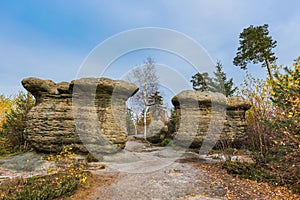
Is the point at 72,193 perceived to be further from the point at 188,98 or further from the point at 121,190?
the point at 188,98

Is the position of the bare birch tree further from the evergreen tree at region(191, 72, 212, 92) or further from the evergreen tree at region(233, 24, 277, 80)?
the evergreen tree at region(233, 24, 277, 80)

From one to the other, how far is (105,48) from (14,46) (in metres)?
5.03

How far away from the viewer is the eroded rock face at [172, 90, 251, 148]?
9656mm

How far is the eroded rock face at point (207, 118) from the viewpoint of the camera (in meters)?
9.66

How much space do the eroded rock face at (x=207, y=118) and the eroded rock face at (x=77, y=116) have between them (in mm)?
3781

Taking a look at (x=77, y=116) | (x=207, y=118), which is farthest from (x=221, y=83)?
(x=77, y=116)

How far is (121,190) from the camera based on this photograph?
13.6 ft

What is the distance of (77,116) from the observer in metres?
7.48

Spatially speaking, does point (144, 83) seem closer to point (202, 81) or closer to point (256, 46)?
point (202, 81)

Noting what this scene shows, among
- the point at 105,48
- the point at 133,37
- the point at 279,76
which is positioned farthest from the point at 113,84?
the point at 279,76

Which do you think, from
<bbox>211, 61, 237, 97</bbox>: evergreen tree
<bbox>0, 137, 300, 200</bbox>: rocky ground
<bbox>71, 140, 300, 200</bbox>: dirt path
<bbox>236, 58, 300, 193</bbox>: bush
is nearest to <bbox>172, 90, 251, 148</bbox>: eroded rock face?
<bbox>236, 58, 300, 193</bbox>: bush

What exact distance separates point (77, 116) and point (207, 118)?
277 inches

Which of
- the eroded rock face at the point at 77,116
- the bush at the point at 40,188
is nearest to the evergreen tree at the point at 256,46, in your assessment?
the eroded rock face at the point at 77,116

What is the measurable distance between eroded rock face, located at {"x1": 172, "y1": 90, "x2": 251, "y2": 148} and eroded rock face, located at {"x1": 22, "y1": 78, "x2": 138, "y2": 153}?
3.78 meters
